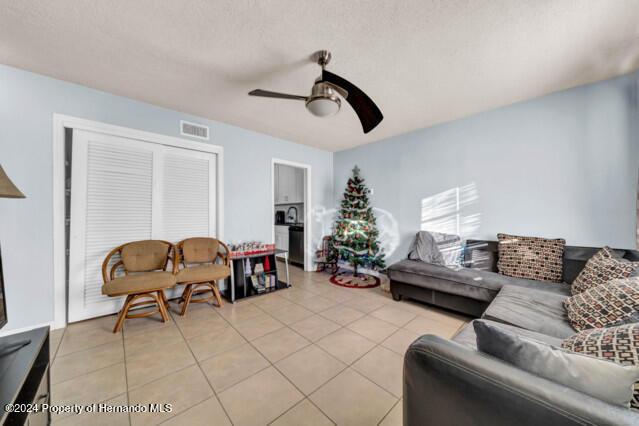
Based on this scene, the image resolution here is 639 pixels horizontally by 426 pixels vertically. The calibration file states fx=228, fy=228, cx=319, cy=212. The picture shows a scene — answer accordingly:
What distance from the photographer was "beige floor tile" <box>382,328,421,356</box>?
6.60ft

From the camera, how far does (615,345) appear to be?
80cm

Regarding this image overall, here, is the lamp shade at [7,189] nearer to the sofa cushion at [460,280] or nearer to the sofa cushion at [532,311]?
the sofa cushion at [532,311]

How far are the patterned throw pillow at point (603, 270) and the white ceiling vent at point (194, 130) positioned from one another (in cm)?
438

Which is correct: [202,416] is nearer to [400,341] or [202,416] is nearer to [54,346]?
[400,341]

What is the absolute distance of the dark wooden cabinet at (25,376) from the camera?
0.80 metres

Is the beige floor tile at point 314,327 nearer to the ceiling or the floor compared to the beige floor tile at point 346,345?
nearer to the ceiling

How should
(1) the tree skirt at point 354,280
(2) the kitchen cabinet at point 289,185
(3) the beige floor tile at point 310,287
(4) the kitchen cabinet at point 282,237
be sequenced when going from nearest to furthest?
(3) the beige floor tile at point 310,287 < (1) the tree skirt at point 354,280 < (4) the kitchen cabinet at point 282,237 < (2) the kitchen cabinet at point 289,185

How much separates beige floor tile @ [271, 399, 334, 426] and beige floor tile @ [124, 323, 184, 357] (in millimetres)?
1358

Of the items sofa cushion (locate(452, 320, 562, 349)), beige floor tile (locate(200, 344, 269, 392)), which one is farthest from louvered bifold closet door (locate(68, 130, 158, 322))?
sofa cushion (locate(452, 320, 562, 349))

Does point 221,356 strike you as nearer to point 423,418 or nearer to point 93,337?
point 93,337

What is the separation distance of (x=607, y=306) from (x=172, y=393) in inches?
110

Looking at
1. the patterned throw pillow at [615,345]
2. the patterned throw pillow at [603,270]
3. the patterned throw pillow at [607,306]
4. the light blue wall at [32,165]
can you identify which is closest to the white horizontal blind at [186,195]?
the light blue wall at [32,165]

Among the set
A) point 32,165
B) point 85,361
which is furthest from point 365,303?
point 32,165

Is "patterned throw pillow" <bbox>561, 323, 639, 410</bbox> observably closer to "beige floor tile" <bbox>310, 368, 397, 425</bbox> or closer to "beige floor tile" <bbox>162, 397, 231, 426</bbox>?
"beige floor tile" <bbox>310, 368, 397, 425</bbox>
